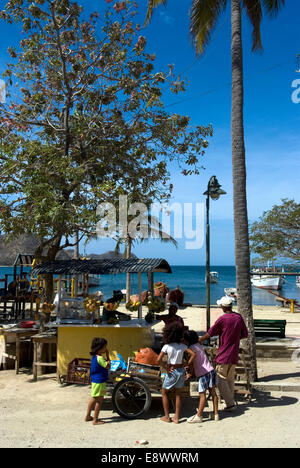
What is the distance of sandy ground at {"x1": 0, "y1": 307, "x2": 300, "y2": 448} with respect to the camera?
17.5 ft

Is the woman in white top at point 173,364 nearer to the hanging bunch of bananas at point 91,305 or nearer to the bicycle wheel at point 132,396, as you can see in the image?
the bicycle wheel at point 132,396

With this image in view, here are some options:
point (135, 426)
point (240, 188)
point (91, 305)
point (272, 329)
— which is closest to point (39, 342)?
point (91, 305)

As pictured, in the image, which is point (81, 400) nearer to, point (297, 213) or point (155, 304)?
point (155, 304)

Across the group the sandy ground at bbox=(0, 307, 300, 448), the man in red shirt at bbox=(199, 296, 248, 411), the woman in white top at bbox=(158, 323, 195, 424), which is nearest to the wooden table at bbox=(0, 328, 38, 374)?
the sandy ground at bbox=(0, 307, 300, 448)

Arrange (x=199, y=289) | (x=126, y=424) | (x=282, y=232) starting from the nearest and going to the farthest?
(x=126, y=424), (x=282, y=232), (x=199, y=289)

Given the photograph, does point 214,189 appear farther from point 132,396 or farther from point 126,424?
point 126,424

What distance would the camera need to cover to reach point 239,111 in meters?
8.98

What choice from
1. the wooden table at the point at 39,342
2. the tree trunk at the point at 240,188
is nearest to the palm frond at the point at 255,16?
the tree trunk at the point at 240,188

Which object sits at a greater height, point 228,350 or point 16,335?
point 228,350

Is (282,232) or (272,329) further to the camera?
(282,232)

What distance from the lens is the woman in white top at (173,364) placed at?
6164mm

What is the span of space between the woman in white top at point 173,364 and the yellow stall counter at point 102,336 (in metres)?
1.85

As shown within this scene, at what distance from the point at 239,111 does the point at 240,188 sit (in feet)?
5.75
